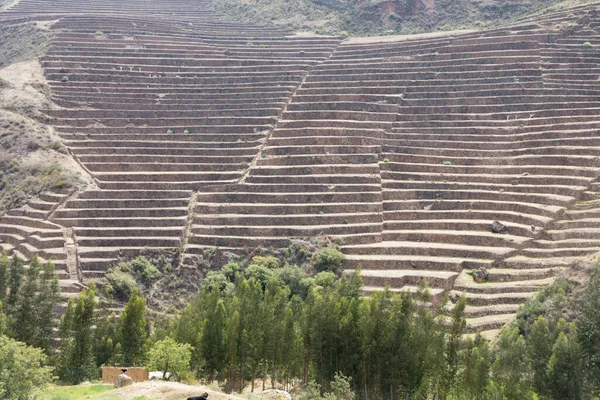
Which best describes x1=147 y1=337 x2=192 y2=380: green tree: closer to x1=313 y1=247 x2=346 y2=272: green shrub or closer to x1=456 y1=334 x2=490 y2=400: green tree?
x1=456 y1=334 x2=490 y2=400: green tree

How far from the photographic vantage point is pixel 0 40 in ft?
237

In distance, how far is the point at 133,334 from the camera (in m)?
32.6

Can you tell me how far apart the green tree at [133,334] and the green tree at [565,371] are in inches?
585

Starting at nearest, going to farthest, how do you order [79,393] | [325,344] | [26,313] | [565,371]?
[79,393] < [565,371] < [325,344] < [26,313]

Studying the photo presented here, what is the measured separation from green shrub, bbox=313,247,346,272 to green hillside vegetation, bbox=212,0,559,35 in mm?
35562

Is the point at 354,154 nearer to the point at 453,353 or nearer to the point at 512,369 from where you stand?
the point at 453,353

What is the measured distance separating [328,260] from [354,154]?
949cm

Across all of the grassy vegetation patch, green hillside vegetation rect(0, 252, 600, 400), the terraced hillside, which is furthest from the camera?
the terraced hillside

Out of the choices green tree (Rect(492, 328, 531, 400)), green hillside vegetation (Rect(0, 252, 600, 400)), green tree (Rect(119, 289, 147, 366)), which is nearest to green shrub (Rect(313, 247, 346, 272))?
green hillside vegetation (Rect(0, 252, 600, 400))

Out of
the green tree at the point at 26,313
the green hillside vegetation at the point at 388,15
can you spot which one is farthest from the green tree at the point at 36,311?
the green hillside vegetation at the point at 388,15

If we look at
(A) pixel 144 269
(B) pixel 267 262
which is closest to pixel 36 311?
(A) pixel 144 269

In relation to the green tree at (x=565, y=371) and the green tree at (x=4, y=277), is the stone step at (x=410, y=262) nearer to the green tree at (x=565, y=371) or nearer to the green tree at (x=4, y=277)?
the green tree at (x=565, y=371)

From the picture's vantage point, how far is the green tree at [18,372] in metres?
21.8

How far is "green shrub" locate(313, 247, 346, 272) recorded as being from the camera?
40.6 meters
